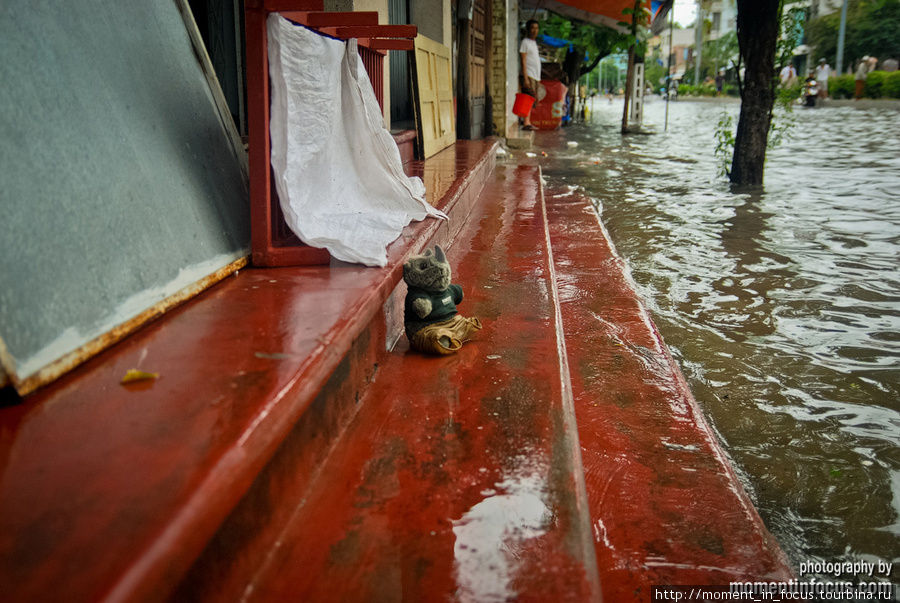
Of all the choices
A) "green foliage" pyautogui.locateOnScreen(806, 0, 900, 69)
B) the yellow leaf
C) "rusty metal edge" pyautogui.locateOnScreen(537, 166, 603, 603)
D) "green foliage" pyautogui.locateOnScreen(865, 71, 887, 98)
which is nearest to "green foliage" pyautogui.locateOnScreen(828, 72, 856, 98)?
"green foliage" pyautogui.locateOnScreen(865, 71, 887, 98)

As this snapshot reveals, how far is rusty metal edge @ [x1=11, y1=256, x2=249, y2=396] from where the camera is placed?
130 cm

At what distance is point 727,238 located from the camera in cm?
531

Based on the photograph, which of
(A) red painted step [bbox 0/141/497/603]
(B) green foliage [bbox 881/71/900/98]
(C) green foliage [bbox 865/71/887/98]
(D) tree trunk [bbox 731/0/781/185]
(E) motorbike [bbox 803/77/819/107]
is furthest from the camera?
(E) motorbike [bbox 803/77/819/107]

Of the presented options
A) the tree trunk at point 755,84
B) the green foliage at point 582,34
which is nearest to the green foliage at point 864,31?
the green foliage at point 582,34

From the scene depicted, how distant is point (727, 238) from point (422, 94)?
2901mm

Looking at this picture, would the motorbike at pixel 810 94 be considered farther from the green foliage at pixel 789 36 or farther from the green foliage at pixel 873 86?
the green foliage at pixel 789 36

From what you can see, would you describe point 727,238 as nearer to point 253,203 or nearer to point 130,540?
point 253,203

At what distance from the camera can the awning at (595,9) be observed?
45.0ft

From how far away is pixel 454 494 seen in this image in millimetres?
1435

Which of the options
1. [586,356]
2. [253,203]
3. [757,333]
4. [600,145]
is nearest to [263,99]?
[253,203]

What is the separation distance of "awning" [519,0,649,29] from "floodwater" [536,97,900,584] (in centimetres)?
674

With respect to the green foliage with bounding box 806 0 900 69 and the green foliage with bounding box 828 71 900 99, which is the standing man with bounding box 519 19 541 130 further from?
the green foliage with bounding box 806 0 900 69

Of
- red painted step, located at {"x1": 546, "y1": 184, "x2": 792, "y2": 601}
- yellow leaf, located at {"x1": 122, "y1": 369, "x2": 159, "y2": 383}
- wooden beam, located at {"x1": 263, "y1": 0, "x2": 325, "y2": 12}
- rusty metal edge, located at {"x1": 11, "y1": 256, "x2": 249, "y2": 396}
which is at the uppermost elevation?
wooden beam, located at {"x1": 263, "y1": 0, "x2": 325, "y2": 12}

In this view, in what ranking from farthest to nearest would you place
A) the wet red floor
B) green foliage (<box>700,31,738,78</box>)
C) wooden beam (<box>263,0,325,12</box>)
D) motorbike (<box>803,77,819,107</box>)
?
1. green foliage (<box>700,31,738,78</box>)
2. motorbike (<box>803,77,819,107</box>)
3. wooden beam (<box>263,0,325,12</box>)
4. the wet red floor
